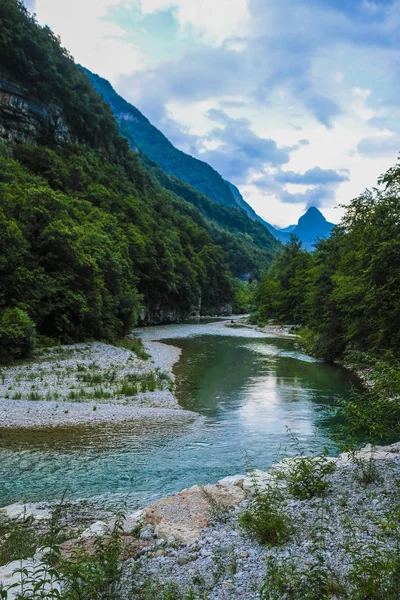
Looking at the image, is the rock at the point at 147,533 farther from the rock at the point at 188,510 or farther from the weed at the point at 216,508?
the weed at the point at 216,508

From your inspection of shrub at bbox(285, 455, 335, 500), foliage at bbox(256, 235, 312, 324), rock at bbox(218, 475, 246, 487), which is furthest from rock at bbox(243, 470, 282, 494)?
foliage at bbox(256, 235, 312, 324)

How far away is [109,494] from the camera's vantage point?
9273mm

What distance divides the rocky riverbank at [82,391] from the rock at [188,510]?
7.02m

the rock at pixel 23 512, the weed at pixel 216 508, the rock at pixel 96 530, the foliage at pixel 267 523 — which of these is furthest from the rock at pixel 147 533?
the rock at pixel 23 512

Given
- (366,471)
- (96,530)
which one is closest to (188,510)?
(96,530)

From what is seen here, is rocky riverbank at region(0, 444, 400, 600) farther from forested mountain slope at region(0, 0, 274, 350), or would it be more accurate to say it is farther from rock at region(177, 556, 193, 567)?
forested mountain slope at region(0, 0, 274, 350)

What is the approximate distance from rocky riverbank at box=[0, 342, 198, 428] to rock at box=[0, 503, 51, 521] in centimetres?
567

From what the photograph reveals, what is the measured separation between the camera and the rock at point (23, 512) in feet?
25.6

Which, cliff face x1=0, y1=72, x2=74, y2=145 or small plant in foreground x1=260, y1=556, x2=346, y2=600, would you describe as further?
cliff face x1=0, y1=72, x2=74, y2=145

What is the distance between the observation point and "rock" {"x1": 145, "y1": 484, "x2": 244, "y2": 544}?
7043 millimetres

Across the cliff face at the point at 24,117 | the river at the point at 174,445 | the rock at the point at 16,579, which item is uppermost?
the cliff face at the point at 24,117

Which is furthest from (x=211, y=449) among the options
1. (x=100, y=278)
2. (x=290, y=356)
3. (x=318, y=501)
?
(x=100, y=278)

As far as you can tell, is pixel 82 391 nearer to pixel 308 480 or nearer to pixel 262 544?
pixel 308 480

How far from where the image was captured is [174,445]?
42.8 feet
